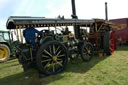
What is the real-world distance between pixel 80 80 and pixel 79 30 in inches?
118

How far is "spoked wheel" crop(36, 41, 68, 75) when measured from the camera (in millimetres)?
3618

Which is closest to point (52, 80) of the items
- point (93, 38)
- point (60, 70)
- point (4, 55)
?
point (60, 70)

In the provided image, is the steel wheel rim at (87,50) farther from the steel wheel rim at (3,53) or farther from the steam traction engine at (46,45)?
the steel wheel rim at (3,53)

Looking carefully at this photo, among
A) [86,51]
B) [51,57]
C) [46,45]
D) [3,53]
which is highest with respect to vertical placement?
[46,45]

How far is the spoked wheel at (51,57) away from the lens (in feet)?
11.9

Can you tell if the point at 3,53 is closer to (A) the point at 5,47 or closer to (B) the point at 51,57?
(A) the point at 5,47

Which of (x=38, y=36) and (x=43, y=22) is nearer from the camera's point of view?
(x=43, y=22)

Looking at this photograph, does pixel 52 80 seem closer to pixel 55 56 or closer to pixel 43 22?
pixel 55 56

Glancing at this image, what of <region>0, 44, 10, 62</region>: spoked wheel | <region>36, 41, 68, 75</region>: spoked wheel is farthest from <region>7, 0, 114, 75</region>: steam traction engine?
<region>0, 44, 10, 62</region>: spoked wheel

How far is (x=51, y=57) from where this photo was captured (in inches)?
157

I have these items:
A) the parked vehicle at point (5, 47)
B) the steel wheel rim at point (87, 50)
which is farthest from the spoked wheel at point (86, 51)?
the parked vehicle at point (5, 47)

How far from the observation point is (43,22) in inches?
155

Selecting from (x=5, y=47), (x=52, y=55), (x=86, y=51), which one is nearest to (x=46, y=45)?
(x=52, y=55)

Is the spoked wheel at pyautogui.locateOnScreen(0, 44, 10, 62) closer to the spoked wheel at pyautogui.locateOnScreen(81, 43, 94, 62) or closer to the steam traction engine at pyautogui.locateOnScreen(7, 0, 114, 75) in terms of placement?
the steam traction engine at pyautogui.locateOnScreen(7, 0, 114, 75)
